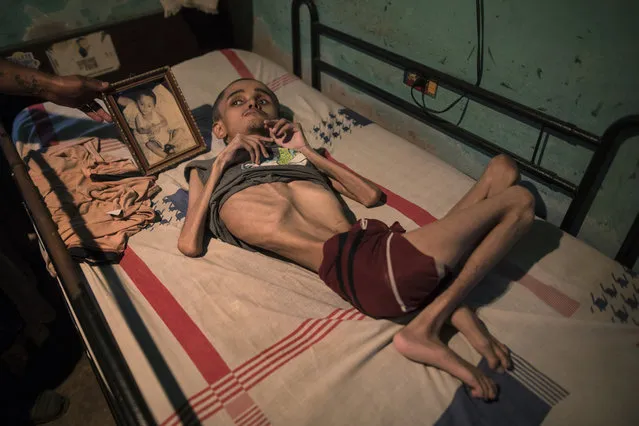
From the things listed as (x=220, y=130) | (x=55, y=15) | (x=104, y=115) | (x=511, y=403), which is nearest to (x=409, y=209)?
(x=511, y=403)

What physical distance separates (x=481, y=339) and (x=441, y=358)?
0.15 m

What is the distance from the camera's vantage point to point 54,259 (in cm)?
115

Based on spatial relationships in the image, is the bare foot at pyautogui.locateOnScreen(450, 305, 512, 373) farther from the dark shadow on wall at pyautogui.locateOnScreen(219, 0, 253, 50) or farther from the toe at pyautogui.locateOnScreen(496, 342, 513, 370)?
the dark shadow on wall at pyautogui.locateOnScreen(219, 0, 253, 50)

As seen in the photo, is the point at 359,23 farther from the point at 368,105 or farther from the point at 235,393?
the point at 235,393

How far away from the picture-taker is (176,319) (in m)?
1.42

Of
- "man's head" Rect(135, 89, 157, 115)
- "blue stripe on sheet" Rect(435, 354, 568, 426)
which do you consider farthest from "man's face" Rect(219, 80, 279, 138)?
"blue stripe on sheet" Rect(435, 354, 568, 426)

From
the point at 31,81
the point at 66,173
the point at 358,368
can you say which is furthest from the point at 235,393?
the point at 31,81

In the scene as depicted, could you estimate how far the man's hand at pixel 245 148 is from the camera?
177 centimetres

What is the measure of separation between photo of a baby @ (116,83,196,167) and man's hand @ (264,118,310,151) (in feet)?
1.62

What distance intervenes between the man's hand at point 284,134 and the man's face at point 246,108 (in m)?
0.05

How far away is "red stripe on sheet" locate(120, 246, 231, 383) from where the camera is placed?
4.19ft

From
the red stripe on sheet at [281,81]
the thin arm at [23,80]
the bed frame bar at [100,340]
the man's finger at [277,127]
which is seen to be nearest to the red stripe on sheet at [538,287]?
the man's finger at [277,127]

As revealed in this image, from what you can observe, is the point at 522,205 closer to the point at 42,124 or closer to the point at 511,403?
the point at 511,403

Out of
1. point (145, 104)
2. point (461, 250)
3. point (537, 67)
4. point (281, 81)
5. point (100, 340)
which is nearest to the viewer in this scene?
point (100, 340)
